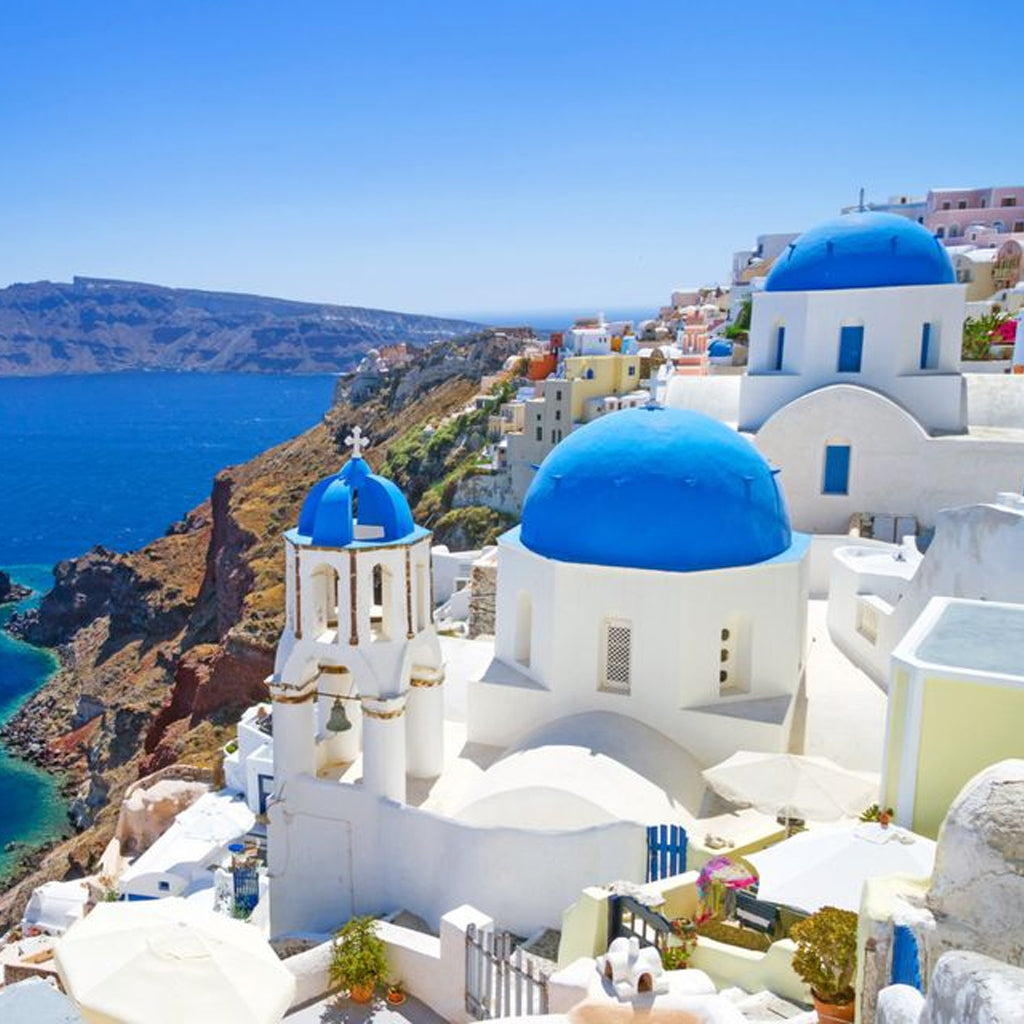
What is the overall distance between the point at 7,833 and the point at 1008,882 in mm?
45138

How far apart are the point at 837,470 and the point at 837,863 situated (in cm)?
1447

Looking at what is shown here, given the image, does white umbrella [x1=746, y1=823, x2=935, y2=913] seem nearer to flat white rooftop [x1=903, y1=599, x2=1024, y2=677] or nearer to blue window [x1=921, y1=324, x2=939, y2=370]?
flat white rooftop [x1=903, y1=599, x2=1024, y2=677]

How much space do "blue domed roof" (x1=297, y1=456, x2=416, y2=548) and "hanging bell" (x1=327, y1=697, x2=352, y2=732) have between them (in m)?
2.37

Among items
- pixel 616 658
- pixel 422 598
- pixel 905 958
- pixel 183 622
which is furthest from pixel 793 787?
pixel 183 622

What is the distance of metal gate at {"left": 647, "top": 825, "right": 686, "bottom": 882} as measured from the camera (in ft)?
34.2

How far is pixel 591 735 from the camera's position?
41.0 ft

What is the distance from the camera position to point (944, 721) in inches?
320

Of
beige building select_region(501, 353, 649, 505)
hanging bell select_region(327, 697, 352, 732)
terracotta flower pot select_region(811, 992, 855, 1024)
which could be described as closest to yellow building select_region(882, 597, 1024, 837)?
terracotta flower pot select_region(811, 992, 855, 1024)

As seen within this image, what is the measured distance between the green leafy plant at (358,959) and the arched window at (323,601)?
3941 mm

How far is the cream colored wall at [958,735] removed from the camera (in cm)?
788

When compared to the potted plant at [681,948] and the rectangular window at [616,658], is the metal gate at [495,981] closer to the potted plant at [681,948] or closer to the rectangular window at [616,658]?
the potted plant at [681,948]

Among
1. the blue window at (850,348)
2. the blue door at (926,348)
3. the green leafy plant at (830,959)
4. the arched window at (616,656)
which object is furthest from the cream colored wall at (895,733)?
the blue door at (926,348)

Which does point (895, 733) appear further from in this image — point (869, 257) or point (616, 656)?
point (869, 257)

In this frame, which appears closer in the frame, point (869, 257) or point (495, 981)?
point (495, 981)
